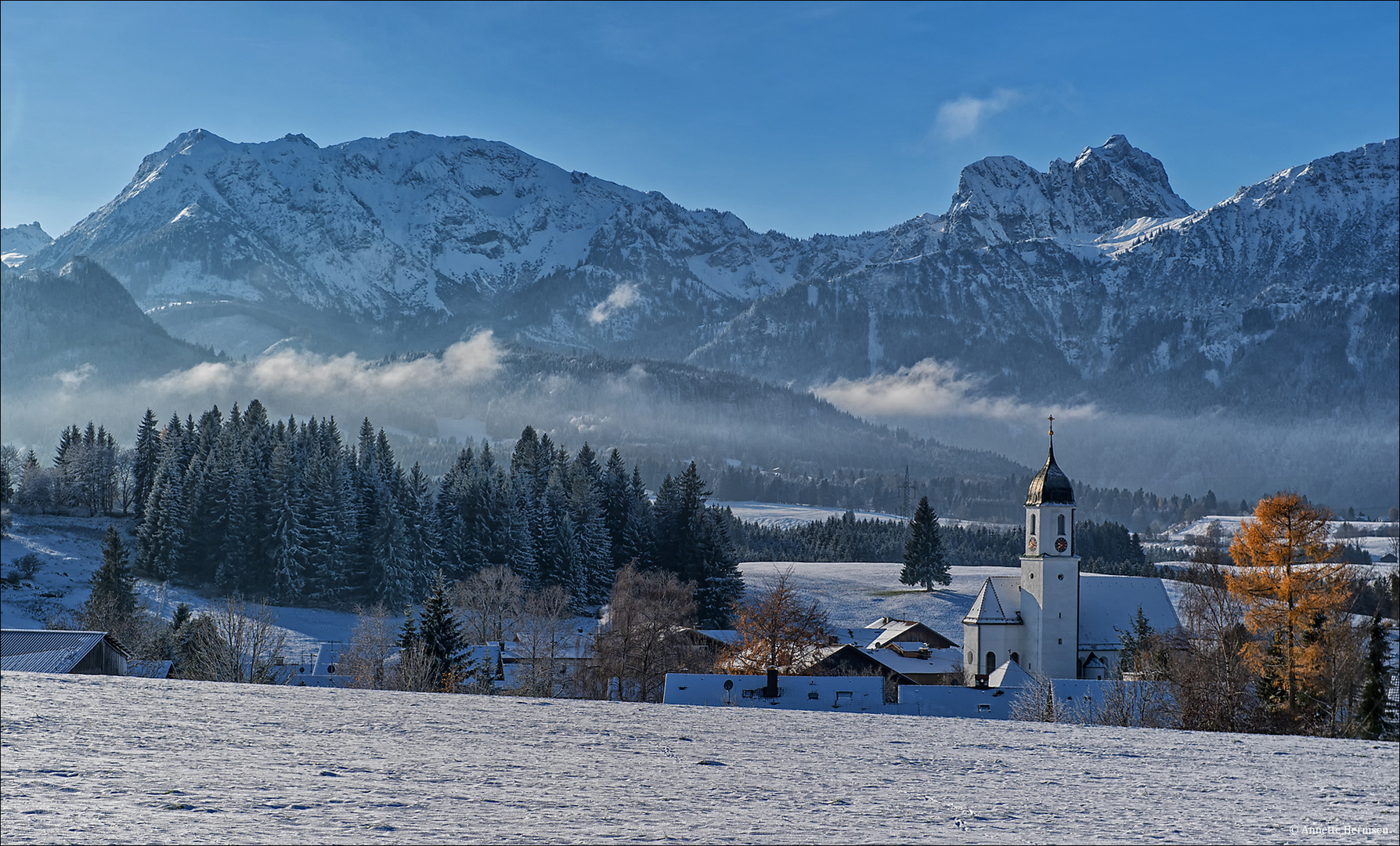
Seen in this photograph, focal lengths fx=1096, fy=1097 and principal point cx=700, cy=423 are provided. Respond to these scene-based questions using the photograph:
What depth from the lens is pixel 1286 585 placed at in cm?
4369

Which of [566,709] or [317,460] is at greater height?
[317,460]

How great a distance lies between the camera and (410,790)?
1609 cm

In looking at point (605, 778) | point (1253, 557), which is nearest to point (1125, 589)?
point (1253, 557)

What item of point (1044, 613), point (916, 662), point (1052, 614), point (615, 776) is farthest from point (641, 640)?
point (615, 776)

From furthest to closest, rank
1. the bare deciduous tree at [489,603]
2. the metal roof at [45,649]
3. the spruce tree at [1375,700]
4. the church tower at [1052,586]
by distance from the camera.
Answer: the bare deciduous tree at [489,603]
the church tower at [1052,586]
the spruce tree at [1375,700]
the metal roof at [45,649]

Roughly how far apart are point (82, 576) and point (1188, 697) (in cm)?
7775

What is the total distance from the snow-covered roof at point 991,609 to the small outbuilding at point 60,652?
48.3 meters

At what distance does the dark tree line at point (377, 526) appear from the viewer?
84625 mm

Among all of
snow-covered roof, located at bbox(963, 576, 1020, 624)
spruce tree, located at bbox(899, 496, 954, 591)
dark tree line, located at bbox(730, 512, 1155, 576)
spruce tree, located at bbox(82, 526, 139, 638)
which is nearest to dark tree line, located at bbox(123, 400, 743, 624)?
spruce tree, located at bbox(82, 526, 139, 638)

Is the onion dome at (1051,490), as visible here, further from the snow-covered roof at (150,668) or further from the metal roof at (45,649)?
the metal roof at (45,649)

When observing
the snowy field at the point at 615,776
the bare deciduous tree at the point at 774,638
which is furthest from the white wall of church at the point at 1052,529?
the snowy field at the point at 615,776

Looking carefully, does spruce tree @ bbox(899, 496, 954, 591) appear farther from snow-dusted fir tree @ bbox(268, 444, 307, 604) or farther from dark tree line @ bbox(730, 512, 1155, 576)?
snow-dusted fir tree @ bbox(268, 444, 307, 604)

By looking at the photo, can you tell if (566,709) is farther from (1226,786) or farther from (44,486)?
(44,486)

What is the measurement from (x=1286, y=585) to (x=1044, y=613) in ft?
84.3
